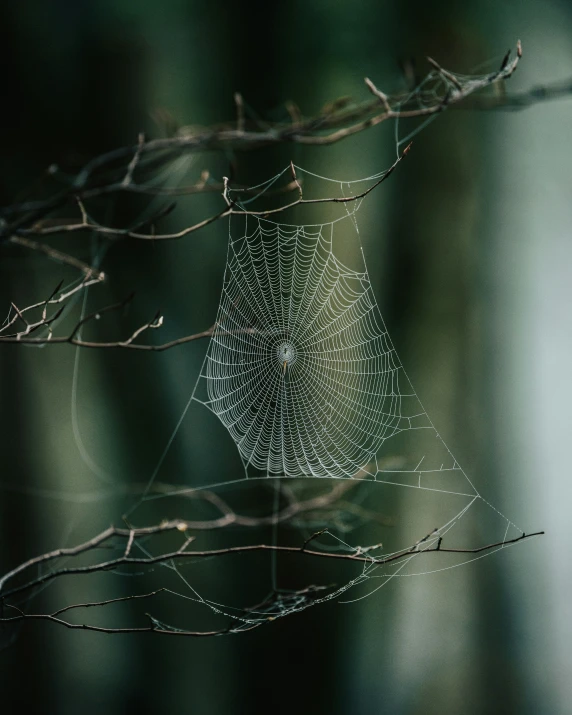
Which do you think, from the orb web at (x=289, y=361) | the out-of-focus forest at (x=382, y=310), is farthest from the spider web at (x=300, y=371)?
the out-of-focus forest at (x=382, y=310)

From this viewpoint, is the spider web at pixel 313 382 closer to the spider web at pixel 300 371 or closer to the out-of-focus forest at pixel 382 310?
the spider web at pixel 300 371

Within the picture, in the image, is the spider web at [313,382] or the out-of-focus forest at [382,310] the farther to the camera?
the out-of-focus forest at [382,310]

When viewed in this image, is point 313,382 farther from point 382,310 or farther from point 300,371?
point 382,310

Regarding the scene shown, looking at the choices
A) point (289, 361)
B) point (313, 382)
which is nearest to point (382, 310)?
point (313, 382)

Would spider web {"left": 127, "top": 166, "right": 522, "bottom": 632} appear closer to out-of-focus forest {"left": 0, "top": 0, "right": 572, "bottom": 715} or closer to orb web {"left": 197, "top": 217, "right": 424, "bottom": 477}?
orb web {"left": 197, "top": 217, "right": 424, "bottom": 477}

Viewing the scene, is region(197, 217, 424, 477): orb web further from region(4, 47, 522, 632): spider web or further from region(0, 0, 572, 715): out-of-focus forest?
region(0, 0, 572, 715): out-of-focus forest

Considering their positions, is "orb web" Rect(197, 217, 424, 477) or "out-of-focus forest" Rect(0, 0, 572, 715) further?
"out-of-focus forest" Rect(0, 0, 572, 715)

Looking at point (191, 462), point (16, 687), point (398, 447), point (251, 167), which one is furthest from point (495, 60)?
point (16, 687)

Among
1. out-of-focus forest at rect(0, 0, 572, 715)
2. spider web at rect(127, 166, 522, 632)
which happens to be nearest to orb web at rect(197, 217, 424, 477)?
spider web at rect(127, 166, 522, 632)

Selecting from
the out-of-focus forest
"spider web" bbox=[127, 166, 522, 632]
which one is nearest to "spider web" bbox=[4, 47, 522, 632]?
"spider web" bbox=[127, 166, 522, 632]
